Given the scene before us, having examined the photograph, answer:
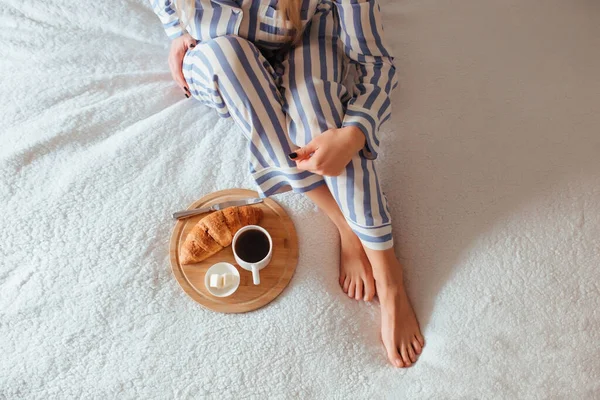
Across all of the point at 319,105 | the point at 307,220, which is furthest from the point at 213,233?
the point at 319,105

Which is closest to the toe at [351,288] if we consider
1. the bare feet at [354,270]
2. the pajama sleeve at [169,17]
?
the bare feet at [354,270]

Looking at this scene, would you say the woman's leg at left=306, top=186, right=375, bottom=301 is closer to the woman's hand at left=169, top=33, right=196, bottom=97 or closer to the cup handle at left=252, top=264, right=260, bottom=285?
the cup handle at left=252, top=264, right=260, bottom=285

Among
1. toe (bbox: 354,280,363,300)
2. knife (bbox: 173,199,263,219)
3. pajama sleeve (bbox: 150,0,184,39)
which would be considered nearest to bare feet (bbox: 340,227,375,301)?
toe (bbox: 354,280,363,300)

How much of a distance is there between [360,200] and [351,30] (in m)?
0.32

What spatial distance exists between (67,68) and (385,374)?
0.88m

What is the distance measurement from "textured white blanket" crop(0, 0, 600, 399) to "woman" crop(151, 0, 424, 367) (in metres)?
0.05

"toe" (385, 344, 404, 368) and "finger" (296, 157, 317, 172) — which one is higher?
"finger" (296, 157, 317, 172)

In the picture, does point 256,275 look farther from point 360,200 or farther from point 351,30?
point 351,30

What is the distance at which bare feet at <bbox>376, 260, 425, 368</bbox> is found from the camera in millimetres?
855

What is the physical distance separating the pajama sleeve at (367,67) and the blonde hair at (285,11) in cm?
8

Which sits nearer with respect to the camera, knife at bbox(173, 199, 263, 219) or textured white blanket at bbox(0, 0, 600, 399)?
textured white blanket at bbox(0, 0, 600, 399)

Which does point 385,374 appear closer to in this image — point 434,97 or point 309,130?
point 309,130

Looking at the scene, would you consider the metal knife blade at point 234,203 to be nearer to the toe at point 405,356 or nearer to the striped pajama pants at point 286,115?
the striped pajama pants at point 286,115

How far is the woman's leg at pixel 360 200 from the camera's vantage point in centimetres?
86
